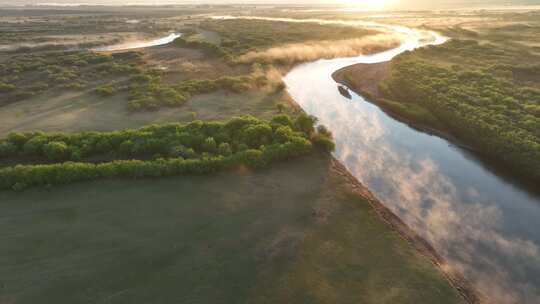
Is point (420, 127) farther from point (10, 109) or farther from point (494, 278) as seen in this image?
point (10, 109)

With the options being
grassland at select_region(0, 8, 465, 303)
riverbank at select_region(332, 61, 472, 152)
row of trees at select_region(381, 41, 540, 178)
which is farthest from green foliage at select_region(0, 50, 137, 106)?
row of trees at select_region(381, 41, 540, 178)

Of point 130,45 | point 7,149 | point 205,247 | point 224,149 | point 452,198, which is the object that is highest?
point 130,45

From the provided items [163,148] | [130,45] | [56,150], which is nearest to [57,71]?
[56,150]

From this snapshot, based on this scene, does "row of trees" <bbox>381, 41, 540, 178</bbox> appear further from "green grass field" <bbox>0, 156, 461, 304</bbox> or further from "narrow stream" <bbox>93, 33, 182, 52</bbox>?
"narrow stream" <bbox>93, 33, 182, 52</bbox>

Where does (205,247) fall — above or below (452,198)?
above

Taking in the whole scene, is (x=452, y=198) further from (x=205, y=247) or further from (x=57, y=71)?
(x=57, y=71)

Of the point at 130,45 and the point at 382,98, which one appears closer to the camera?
the point at 382,98

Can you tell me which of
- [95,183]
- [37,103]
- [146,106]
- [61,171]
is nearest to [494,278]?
[95,183]
